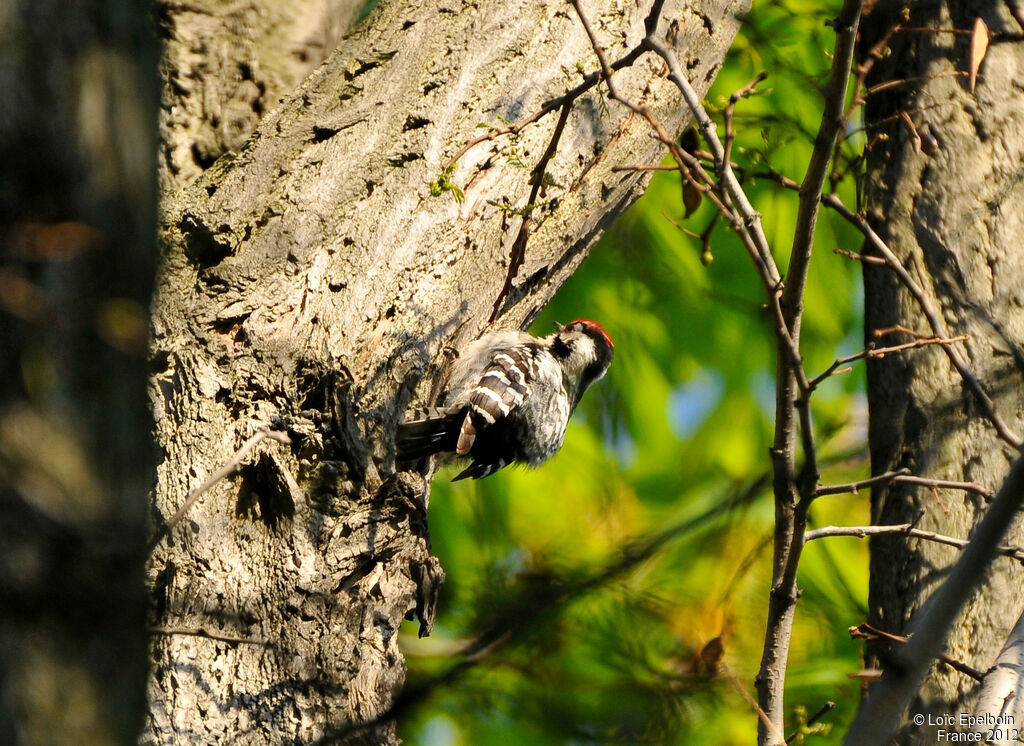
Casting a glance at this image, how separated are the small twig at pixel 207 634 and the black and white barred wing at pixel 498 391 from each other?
106 centimetres

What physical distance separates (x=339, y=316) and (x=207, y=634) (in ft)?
2.67

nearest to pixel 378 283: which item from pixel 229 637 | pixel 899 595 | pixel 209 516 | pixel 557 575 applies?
pixel 209 516

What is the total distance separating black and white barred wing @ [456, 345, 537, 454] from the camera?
3033 mm

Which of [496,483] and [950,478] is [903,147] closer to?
[950,478]

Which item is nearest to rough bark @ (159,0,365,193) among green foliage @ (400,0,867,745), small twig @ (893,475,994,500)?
green foliage @ (400,0,867,745)

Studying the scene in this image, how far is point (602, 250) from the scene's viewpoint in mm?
4070

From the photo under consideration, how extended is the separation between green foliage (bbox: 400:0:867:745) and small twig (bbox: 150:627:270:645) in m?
1.43

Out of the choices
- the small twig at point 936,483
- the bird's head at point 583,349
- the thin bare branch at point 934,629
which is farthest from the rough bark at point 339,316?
the thin bare branch at point 934,629

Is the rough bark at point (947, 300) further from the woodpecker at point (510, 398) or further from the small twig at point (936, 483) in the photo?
the woodpecker at point (510, 398)

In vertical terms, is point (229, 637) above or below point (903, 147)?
below

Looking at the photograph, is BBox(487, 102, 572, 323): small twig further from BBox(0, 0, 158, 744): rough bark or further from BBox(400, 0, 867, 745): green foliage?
BBox(0, 0, 158, 744): rough bark

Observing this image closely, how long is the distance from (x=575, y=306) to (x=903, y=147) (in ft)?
5.12

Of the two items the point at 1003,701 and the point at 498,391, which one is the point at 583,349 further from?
the point at 1003,701

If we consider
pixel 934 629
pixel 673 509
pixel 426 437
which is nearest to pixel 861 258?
pixel 426 437
